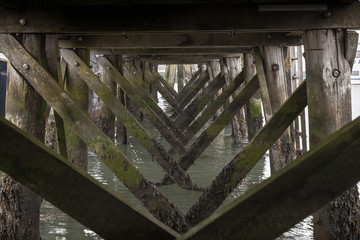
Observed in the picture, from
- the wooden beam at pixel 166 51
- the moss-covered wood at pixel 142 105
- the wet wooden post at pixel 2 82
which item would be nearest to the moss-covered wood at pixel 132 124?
the moss-covered wood at pixel 142 105

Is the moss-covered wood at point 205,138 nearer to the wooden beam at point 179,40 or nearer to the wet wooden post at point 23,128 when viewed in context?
the wooden beam at point 179,40

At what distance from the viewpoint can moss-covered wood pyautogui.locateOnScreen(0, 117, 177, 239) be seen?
1247 millimetres

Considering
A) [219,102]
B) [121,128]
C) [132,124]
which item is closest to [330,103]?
[132,124]

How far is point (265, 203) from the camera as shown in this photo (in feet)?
3.95

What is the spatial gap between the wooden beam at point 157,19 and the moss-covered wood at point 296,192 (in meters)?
2.26

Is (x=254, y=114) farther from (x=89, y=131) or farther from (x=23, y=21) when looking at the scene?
(x=23, y=21)

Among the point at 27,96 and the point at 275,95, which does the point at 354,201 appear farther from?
the point at 27,96

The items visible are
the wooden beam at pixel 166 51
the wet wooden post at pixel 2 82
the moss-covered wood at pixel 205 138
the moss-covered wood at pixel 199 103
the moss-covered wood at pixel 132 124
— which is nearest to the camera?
the moss-covered wood at pixel 132 124

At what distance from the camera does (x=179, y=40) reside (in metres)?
4.84

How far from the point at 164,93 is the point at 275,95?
20.7 feet

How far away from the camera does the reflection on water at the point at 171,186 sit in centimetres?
393

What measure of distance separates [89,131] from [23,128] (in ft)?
1.64

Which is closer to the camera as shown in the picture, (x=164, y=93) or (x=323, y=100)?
(x=323, y=100)

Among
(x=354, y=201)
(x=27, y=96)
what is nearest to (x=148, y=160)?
(x=27, y=96)
